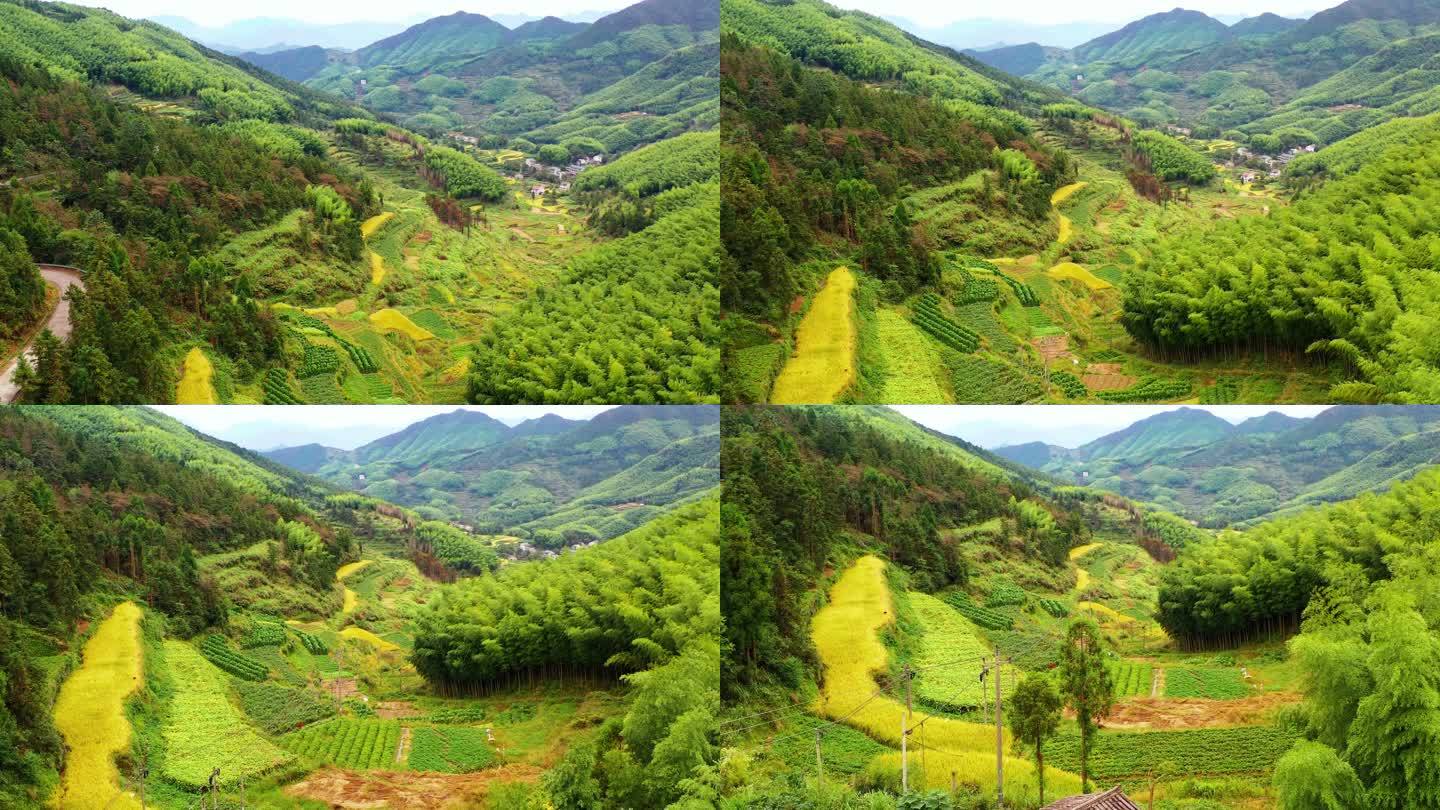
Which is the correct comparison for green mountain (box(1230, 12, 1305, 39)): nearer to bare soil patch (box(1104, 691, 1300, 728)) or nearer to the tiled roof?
bare soil patch (box(1104, 691, 1300, 728))

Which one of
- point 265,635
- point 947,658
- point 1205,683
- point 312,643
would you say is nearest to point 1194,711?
point 1205,683

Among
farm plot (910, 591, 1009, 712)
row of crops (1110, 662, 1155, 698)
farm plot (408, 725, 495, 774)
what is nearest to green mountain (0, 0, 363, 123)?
farm plot (408, 725, 495, 774)

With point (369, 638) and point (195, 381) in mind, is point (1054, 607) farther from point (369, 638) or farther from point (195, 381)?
point (195, 381)

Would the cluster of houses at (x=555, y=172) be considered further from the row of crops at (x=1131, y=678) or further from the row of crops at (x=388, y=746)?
the row of crops at (x=1131, y=678)

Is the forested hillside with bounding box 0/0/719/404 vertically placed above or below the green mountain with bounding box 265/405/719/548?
above

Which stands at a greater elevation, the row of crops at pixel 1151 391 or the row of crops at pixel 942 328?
the row of crops at pixel 942 328

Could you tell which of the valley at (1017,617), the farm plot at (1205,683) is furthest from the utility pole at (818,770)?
the farm plot at (1205,683)
